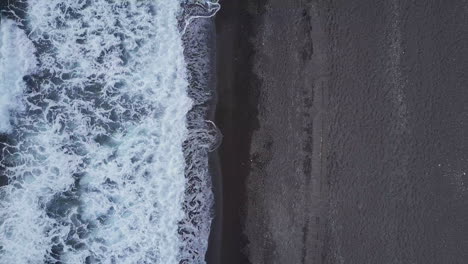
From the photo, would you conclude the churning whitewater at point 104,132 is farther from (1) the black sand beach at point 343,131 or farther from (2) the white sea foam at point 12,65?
(1) the black sand beach at point 343,131

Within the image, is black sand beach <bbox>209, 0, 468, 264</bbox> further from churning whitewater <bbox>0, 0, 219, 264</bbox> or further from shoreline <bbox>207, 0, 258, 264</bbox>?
churning whitewater <bbox>0, 0, 219, 264</bbox>

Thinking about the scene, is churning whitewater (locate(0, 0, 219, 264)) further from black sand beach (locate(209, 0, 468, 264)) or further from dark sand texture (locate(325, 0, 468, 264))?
dark sand texture (locate(325, 0, 468, 264))

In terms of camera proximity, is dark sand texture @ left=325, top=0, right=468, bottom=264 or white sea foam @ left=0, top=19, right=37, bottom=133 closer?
dark sand texture @ left=325, top=0, right=468, bottom=264

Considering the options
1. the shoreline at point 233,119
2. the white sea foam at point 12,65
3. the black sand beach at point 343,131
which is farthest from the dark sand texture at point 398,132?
the white sea foam at point 12,65

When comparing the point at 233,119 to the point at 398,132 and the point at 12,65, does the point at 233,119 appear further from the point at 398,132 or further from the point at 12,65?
the point at 12,65

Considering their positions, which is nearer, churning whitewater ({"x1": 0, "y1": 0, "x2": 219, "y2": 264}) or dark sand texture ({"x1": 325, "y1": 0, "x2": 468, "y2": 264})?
dark sand texture ({"x1": 325, "y1": 0, "x2": 468, "y2": 264})

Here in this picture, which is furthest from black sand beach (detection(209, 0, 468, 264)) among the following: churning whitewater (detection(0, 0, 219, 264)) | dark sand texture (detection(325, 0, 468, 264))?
churning whitewater (detection(0, 0, 219, 264))

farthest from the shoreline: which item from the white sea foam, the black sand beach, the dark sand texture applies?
the white sea foam
